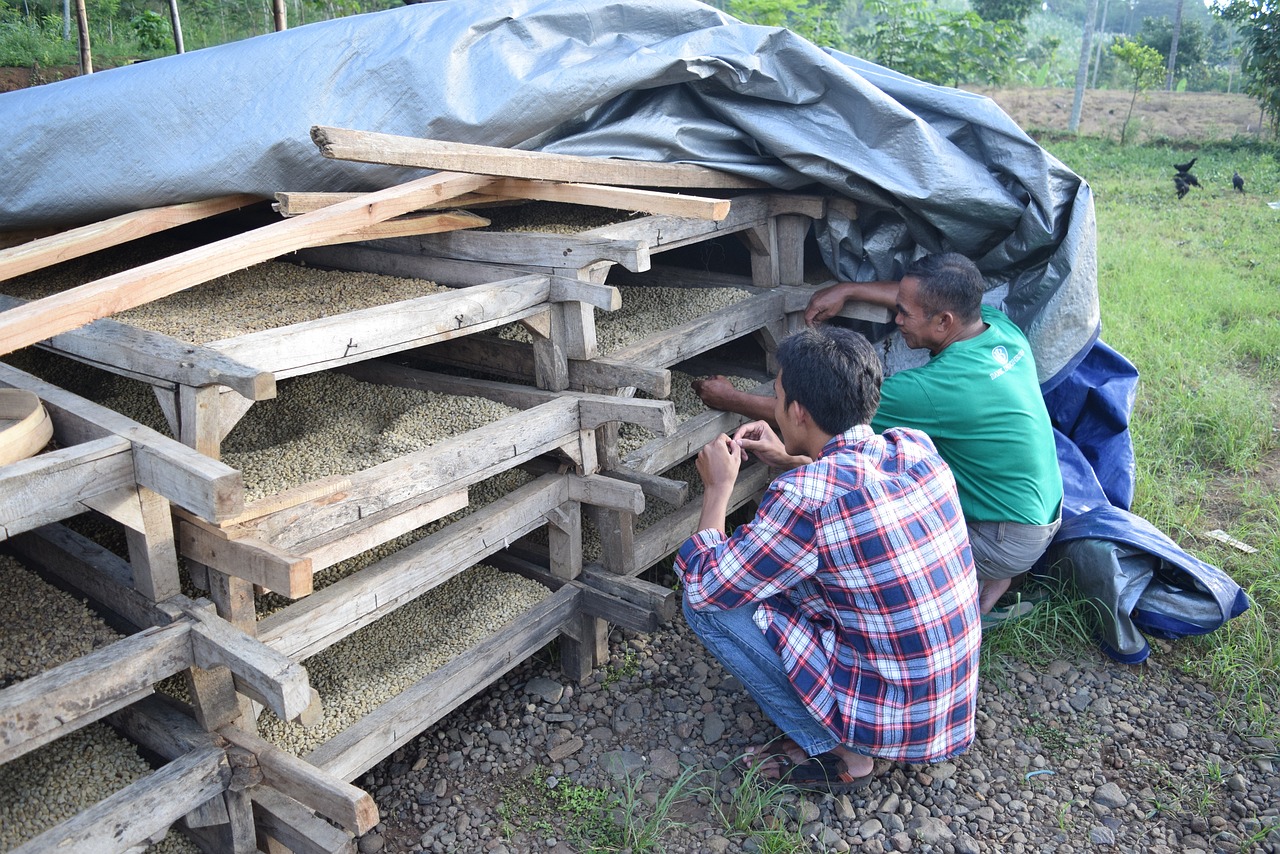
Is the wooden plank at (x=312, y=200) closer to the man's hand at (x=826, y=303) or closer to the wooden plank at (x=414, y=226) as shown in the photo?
the wooden plank at (x=414, y=226)

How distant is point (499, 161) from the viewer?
2840 millimetres

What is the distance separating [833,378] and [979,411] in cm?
104

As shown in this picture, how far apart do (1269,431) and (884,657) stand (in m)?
3.90

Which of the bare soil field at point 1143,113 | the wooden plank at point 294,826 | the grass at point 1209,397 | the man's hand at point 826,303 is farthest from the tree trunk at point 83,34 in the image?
the bare soil field at point 1143,113

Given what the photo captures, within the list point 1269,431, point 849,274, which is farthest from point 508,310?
point 1269,431

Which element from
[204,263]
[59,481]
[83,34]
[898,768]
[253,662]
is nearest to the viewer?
[59,481]

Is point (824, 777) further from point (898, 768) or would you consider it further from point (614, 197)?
point (614, 197)

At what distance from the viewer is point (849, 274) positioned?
4207mm

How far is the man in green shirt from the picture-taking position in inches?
131

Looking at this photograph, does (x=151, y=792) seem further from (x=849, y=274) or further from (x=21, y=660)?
(x=849, y=274)

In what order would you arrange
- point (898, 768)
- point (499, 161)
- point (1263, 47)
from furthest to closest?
point (1263, 47), point (898, 768), point (499, 161)

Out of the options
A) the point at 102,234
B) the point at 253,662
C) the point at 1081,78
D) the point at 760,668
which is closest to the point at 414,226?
the point at 102,234

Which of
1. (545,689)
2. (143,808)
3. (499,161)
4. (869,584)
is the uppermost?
(499,161)

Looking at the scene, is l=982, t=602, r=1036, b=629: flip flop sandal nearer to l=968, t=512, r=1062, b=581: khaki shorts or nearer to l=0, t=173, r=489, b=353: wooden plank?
l=968, t=512, r=1062, b=581: khaki shorts
